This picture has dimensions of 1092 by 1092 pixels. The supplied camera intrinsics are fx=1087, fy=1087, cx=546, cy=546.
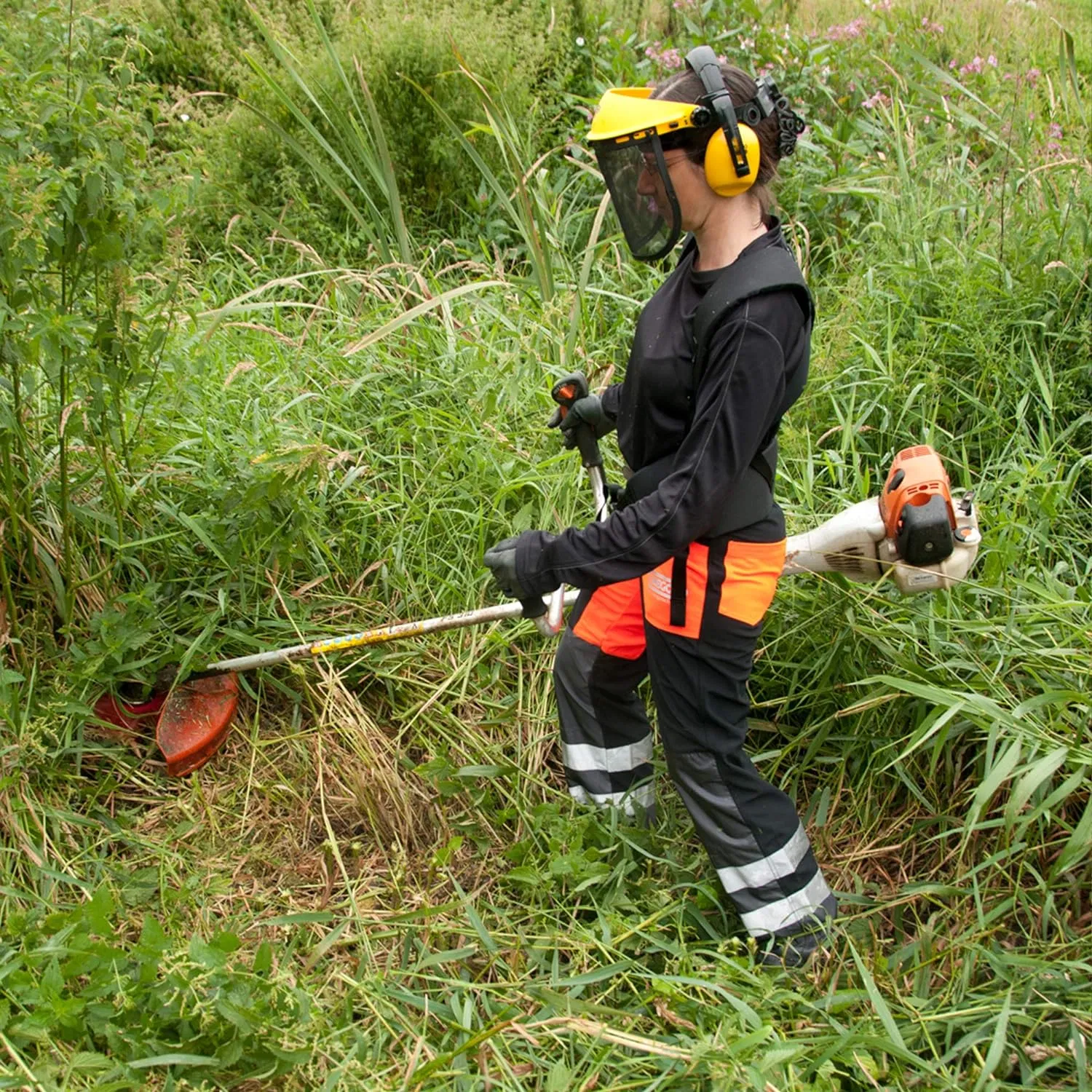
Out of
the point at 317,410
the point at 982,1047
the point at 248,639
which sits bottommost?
the point at 982,1047

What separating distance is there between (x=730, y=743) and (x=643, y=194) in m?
1.15

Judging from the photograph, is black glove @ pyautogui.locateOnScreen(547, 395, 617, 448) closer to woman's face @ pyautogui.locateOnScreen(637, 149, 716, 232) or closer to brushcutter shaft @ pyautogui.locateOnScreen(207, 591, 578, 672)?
brushcutter shaft @ pyautogui.locateOnScreen(207, 591, 578, 672)

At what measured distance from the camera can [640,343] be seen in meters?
2.21

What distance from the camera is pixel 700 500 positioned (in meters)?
2.05

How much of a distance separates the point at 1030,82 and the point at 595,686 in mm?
3627

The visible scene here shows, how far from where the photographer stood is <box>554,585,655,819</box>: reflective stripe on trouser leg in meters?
2.58

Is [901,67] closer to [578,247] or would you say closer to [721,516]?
[578,247]

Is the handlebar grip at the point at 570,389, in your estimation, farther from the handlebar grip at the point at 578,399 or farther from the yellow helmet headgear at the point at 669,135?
the yellow helmet headgear at the point at 669,135

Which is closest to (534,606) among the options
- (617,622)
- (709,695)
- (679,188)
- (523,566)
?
(523,566)

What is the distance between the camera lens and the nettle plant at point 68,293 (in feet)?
7.19

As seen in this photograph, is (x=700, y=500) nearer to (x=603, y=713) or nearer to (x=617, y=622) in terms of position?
(x=617, y=622)

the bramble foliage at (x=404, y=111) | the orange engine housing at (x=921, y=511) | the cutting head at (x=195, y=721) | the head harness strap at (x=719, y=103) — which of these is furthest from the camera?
the bramble foliage at (x=404, y=111)

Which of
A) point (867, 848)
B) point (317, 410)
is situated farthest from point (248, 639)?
point (867, 848)

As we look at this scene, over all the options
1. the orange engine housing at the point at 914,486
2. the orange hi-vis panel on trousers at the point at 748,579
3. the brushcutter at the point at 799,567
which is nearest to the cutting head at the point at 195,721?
the brushcutter at the point at 799,567
